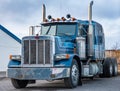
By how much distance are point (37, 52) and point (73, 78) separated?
1.86m

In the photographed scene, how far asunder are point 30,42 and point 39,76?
1.55 meters

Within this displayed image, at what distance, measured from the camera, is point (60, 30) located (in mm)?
17719

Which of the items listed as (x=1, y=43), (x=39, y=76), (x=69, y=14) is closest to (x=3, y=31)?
(x=1, y=43)

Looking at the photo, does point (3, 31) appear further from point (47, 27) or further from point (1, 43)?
point (47, 27)

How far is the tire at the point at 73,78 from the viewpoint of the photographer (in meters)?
15.7

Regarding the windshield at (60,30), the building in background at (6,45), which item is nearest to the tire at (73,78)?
the windshield at (60,30)

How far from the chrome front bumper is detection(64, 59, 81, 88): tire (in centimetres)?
34

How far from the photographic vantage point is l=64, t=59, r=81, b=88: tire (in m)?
15.7

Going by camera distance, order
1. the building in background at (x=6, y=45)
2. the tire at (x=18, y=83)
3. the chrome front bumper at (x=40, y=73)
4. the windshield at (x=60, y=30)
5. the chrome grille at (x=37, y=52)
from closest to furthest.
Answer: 1. the chrome front bumper at (x=40, y=73)
2. the chrome grille at (x=37, y=52)
3. the tire at (x=18, y=83)
4. the windshield at (x=60, y=30)
5. the building in background at (x=6, y=45)

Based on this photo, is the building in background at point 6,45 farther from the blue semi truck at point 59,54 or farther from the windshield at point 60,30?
the windshield at point 60,30

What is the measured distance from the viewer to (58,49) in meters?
16.1

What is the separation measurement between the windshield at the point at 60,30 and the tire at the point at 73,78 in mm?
1758

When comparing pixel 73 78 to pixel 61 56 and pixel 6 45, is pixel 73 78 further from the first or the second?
pixel 6 45

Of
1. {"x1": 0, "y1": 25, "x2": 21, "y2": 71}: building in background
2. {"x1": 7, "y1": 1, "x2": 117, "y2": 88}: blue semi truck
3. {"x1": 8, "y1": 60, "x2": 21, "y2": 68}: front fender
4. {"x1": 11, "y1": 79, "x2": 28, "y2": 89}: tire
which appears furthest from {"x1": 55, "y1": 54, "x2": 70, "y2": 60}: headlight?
{"x1": 0, "y1": 25, "x2": 21, "y2": 71}: building in background
